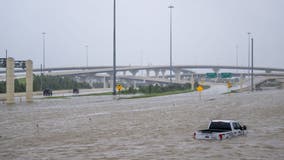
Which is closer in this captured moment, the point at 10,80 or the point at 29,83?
the point at 10,80

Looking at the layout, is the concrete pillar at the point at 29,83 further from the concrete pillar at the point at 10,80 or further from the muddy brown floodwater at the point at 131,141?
the muddy brown floodwater at the point at 131,141

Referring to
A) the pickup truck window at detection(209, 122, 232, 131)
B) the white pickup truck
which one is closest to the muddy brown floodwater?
the white pickup truck

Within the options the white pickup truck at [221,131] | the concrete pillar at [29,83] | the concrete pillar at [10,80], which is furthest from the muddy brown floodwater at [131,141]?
the concrete pillar at [29,83]

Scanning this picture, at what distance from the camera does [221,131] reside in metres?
20.3

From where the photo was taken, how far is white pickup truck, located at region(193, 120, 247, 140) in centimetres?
1959

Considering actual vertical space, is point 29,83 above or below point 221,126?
above

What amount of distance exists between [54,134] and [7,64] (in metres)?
32.8

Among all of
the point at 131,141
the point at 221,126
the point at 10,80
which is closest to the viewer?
the point at 131,141

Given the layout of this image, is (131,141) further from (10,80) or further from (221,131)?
(10,80)

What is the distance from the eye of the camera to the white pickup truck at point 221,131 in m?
19.6

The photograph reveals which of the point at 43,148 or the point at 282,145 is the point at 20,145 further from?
the point at 282,145

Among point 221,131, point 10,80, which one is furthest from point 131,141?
point 10,80

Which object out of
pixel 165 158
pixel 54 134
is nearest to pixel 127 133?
pixel 54 134

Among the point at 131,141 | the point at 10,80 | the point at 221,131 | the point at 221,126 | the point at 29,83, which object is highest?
the point at 10,80
